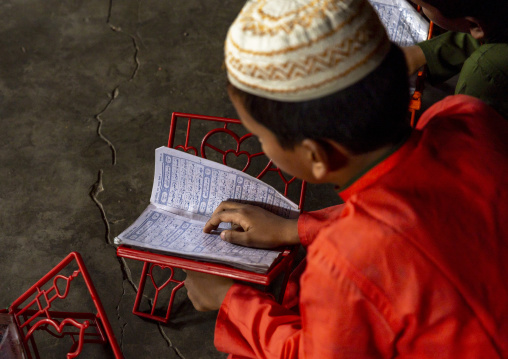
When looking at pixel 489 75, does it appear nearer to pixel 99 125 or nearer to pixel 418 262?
pixel 418 262

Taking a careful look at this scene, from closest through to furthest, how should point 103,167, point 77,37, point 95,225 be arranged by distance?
point 95,225
point 103,167
point 77,37

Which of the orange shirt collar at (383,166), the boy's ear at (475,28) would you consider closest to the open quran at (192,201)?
the orange shirt collar at (383,166)

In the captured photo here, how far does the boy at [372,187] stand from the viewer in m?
0.76

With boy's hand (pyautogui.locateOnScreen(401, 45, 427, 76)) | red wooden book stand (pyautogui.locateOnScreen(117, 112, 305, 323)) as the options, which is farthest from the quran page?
red wooden book stand (pyautogui.locateOnScreen(117, 112, 305, 323))

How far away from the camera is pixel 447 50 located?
1.54 m

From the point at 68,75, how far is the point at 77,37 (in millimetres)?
333

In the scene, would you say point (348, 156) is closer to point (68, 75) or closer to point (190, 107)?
point (190, 107)

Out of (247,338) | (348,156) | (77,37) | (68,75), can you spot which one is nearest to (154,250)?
(247,338)

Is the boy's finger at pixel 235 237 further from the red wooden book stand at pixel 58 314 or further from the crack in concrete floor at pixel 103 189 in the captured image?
the crack in concrete floor at pixel 103 189

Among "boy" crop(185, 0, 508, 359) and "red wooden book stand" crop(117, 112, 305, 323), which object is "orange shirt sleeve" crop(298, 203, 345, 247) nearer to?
"red wooden book stand" crop(117, 112, 305, 323)

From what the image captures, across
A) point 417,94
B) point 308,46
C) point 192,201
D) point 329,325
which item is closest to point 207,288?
point 192,201

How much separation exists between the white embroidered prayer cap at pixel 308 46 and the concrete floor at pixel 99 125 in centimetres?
128

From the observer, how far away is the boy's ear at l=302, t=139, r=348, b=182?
2.67 feet

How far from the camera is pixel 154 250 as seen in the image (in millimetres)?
1183
